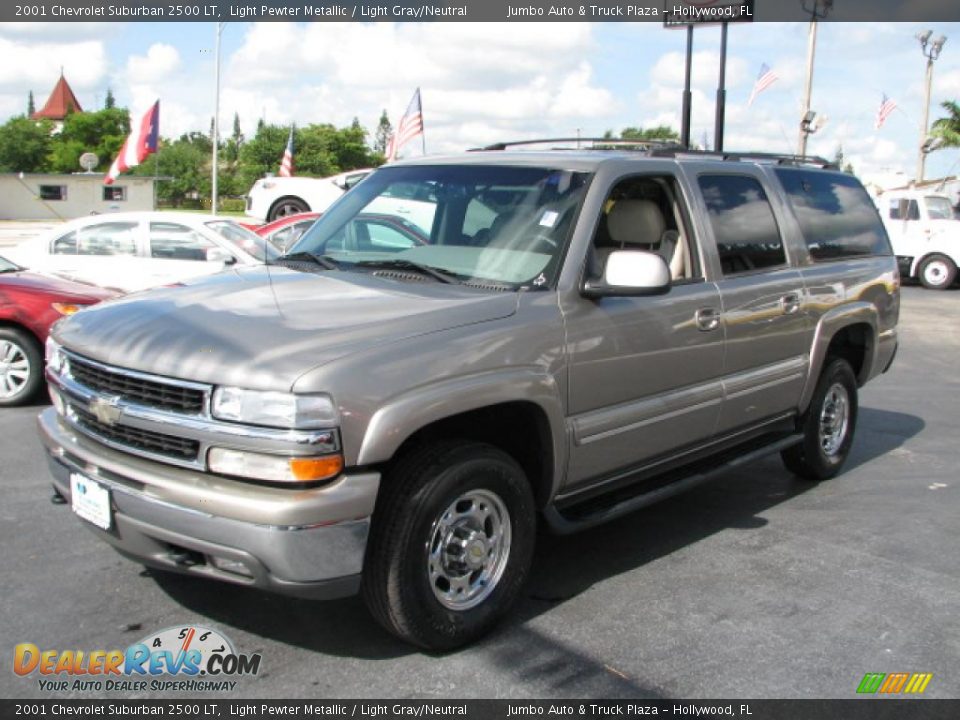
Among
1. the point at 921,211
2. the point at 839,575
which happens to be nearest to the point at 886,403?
the point at 839,575

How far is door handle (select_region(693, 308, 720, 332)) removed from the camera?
4656 mm

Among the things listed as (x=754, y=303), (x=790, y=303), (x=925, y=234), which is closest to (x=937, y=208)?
(x=925, y=234)

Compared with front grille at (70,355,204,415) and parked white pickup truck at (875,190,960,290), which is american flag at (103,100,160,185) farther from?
front grille at (70,355,204,415)

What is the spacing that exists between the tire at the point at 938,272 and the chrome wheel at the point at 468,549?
2022 cm

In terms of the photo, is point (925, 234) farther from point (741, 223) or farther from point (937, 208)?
point (741, 223)

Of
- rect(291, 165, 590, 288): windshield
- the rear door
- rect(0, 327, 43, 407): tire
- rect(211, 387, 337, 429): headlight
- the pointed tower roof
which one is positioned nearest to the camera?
rect(211, 387, 337, 429): headlight

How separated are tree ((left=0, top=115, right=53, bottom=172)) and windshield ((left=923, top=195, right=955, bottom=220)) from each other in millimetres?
77962

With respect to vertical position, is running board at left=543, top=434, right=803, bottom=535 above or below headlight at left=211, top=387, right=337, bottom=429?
below

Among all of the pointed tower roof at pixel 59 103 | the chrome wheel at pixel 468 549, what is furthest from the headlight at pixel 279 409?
the pointed tower roof at pixel 59 103

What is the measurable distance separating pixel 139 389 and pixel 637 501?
224 centimetres

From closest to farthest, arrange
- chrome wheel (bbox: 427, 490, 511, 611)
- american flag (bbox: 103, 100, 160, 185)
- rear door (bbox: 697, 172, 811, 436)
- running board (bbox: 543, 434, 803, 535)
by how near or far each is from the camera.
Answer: chrome wheel (bbox: 427, 490, 511, 611) < running board (bbox: 543, 434, 803, 535) < rear door (bbox: 697, 172, 811, 436) < american flag (bbox: 103, 100, 160, 185)

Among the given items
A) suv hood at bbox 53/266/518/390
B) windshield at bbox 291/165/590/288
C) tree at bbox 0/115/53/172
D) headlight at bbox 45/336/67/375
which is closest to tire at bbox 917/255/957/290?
windshield at bbox 291/165/590/288

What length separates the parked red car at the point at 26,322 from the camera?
7.39 metres

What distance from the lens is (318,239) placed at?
16.2 ft
